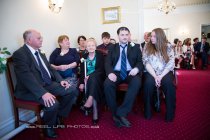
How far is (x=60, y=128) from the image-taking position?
259 cm

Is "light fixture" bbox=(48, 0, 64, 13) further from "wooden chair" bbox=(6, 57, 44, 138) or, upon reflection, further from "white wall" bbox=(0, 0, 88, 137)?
"wooden chair" bbox=(6, 57, 44, 138)

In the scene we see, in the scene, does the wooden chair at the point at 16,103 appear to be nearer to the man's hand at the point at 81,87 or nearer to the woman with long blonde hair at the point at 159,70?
the man's hand at the point at 81,87

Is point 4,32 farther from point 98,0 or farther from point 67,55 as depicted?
point 98,0

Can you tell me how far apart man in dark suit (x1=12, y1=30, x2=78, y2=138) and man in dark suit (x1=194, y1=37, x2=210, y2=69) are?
7330 millimetres

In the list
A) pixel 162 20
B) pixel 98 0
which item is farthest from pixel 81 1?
pixel 162 20

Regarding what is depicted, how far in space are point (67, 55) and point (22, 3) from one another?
1059 millimetres

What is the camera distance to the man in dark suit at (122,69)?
261cm

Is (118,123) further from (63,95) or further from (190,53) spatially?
(190,53)

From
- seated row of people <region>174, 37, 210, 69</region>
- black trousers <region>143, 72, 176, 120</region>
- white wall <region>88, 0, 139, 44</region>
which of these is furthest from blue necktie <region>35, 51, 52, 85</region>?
seated row of people <region>174, 37, 210, 69</region>

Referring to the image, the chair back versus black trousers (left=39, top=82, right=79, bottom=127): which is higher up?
the chair back

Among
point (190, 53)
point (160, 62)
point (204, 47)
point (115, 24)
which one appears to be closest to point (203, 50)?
point (204, 47)

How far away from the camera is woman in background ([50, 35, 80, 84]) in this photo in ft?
10.3

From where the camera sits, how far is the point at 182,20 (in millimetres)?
11523

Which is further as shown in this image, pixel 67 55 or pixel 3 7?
pixel 67 55
